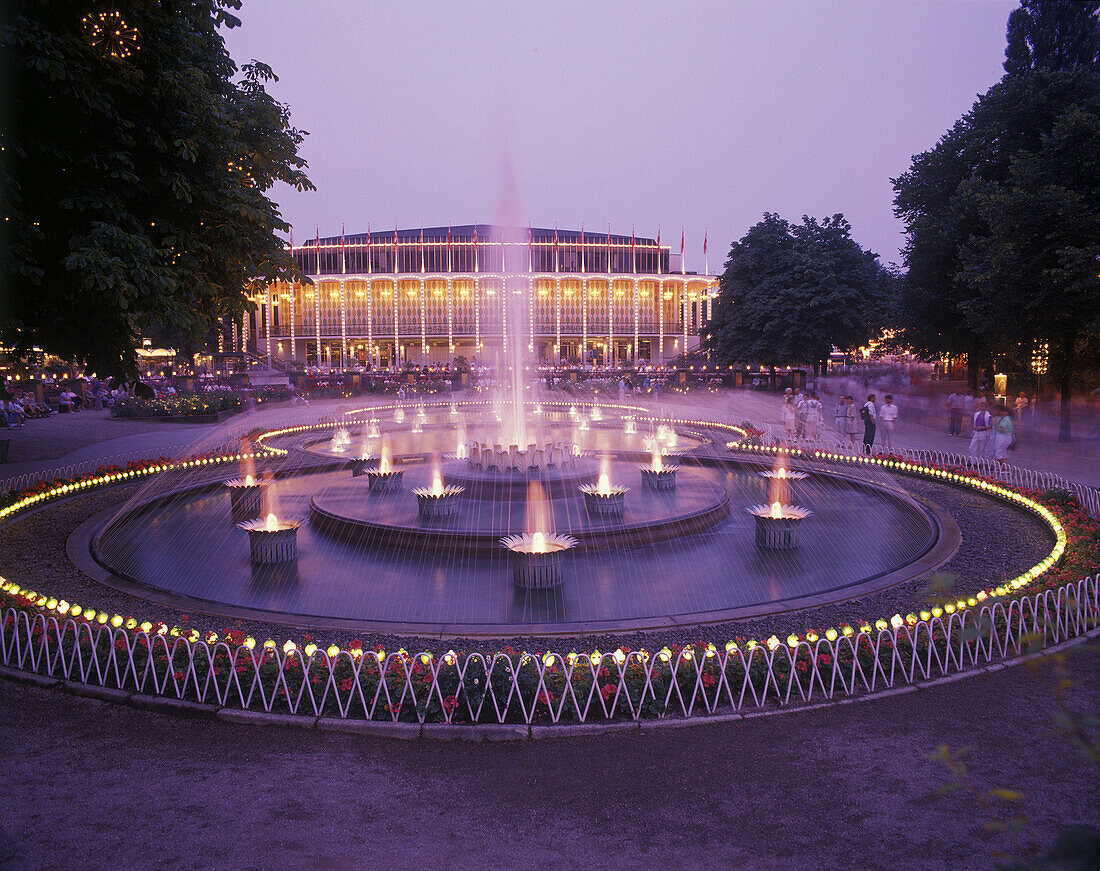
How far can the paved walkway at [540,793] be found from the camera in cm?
520

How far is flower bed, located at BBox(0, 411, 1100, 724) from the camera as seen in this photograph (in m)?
7.07

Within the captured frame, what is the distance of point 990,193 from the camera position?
25.5 meters

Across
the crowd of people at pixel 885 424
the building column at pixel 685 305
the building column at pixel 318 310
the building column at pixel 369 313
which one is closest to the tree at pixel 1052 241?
the crowd of people at pixel 885 424

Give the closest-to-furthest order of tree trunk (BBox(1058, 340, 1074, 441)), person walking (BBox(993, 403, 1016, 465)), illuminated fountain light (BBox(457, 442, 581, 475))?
illuminated fountain light (BBox(457, 442, 581, 475))
person walking (BBox(993, 403, 1016, 465))
tree trunk (BBox(1058, 340, 1074, 441))

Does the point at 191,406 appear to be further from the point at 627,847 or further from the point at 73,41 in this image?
the point at 627,847

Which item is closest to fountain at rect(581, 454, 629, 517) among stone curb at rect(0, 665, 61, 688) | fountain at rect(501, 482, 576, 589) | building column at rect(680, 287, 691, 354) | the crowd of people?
fountain at rect(501, 482, 576, 589)

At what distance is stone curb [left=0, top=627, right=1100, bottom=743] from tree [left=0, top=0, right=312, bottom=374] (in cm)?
553

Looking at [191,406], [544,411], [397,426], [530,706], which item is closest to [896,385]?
[544,411]

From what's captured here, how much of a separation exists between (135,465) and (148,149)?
10.4m

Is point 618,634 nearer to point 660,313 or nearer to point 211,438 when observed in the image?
point 211,438

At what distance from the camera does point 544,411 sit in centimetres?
4119

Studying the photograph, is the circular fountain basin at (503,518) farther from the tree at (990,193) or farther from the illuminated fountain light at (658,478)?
the tree at (990,193)

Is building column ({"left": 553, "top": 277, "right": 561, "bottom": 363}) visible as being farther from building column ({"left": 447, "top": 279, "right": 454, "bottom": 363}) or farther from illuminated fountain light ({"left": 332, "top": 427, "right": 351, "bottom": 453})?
illuminated fountain light ({"left": 332, "top": 427, "right": 351, "bottom": 453})

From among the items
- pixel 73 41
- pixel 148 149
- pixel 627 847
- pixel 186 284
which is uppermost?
pixel 73 41
